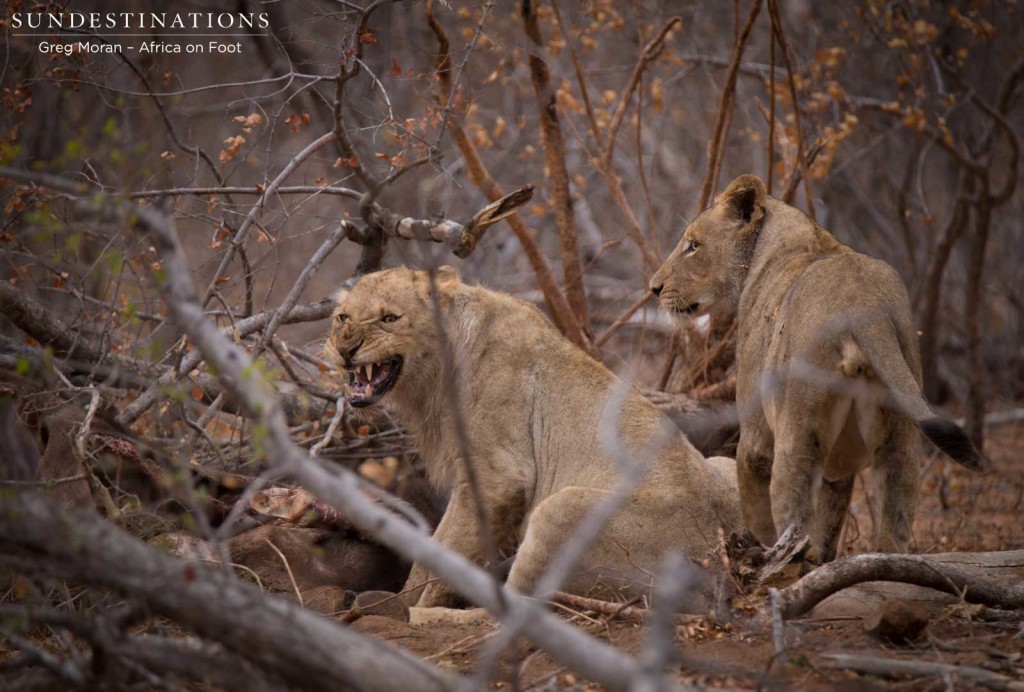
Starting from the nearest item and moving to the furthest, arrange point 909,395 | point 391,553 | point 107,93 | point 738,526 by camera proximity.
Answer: point 909,395 → point 738,526 → point 391,553 → point 107,93

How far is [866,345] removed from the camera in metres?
4.87

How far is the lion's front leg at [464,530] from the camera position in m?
5.34

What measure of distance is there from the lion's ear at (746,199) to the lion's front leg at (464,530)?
6.75 feet

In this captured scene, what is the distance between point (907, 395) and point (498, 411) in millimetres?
1972

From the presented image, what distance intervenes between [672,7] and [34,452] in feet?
30.5

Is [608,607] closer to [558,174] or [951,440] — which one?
[951,440]

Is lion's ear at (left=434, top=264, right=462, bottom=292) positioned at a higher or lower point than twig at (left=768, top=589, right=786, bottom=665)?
higher

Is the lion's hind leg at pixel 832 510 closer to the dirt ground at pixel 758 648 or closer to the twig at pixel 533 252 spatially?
the dirt ground at pixel 758 648

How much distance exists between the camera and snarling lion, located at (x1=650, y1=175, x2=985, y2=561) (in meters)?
4.90

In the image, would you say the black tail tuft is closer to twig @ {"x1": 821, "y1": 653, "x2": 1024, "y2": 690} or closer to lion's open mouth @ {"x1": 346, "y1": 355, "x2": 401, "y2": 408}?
twig @ {"x1": 821, "y1": 653, "x2": 1024, "y2": 690}

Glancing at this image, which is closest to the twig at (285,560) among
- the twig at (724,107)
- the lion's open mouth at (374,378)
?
the lion's open mouth at (374,378)

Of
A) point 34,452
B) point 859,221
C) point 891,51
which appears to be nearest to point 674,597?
point 34,452

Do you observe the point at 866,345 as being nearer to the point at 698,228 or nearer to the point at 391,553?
the point at 698,228

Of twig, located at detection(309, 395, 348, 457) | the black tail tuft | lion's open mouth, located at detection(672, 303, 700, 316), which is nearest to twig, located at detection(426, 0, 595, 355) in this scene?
lion's open mouth, located at detection(672, 303, 700, 316)
